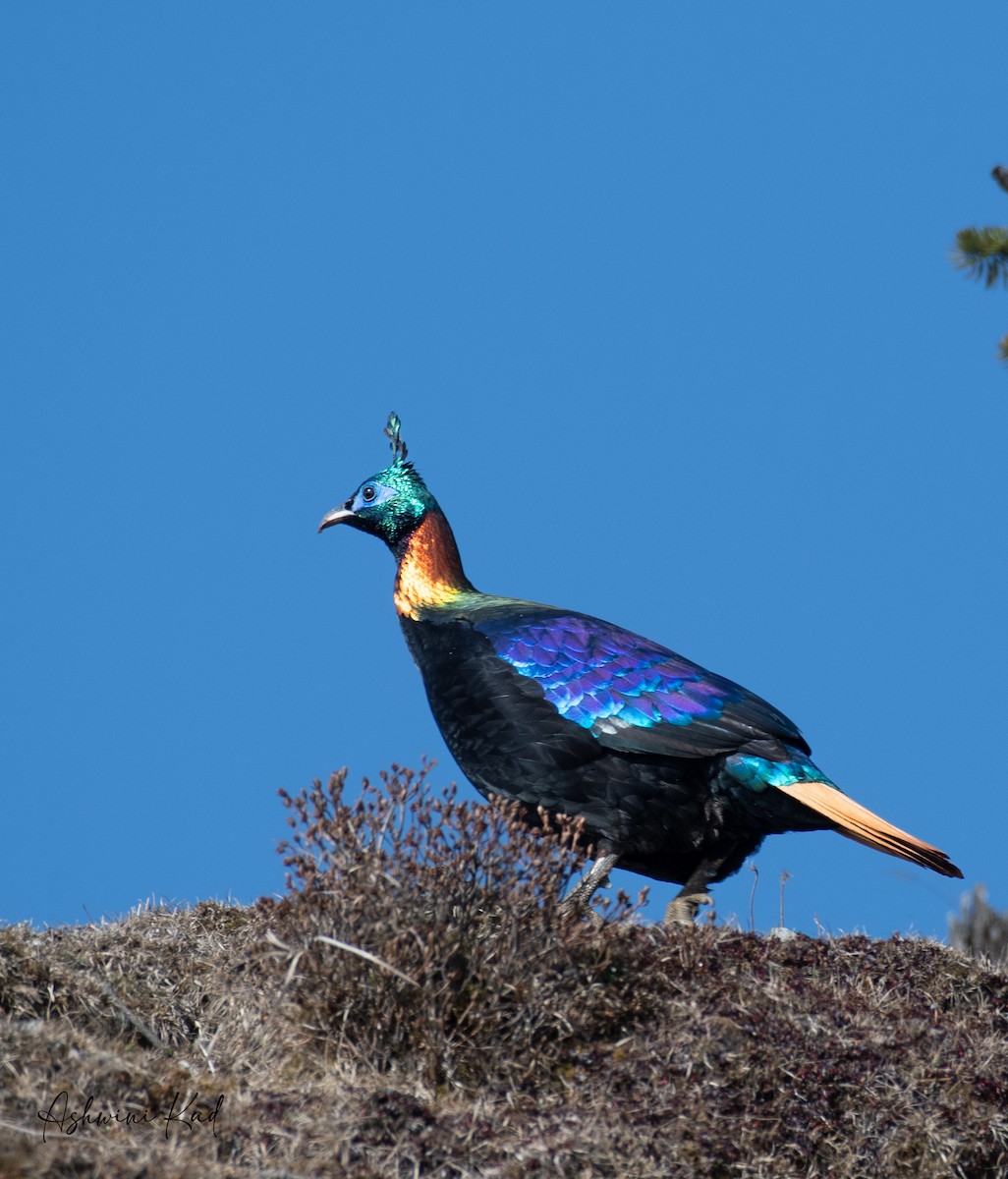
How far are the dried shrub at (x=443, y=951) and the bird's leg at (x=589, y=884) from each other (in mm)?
122

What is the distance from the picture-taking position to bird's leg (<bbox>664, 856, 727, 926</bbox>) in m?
7.94

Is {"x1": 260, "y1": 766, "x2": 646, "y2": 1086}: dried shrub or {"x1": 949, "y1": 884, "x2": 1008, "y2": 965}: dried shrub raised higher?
{"x1": 949, "y1": 884, "x2": 1008, "y2": 965}: dried shrub

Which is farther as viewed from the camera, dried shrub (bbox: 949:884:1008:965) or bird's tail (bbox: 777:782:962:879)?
dried shrub (bbox: 949:884:1008:965)

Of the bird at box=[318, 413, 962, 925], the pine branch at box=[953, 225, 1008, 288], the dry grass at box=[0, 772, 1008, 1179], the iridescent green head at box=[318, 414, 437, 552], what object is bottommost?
the dry grass at box=[0, 772, 1008, 1179]

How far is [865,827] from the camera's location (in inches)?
293

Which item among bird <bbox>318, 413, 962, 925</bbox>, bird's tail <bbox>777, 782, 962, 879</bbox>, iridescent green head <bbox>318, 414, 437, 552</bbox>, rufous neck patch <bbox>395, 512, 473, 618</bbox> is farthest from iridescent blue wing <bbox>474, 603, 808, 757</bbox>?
iridescent green head <bbox>318, 414, 437, 552</bbox>

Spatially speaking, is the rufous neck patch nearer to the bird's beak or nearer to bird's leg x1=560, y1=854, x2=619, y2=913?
the bird's beak

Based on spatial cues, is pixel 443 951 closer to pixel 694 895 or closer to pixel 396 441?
pixel 694 895

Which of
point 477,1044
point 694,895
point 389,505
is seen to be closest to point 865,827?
point 694,895

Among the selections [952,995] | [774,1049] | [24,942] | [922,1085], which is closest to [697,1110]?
[774,1049]

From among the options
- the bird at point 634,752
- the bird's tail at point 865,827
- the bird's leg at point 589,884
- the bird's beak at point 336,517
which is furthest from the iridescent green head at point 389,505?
the bird's tail at point 865,827

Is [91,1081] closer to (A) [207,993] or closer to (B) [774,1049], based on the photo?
(A) [207,993]

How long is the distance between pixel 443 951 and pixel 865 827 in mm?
2398

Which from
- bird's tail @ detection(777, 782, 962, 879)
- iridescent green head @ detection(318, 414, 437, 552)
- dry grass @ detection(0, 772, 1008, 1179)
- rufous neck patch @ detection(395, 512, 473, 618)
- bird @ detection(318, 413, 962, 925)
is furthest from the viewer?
iridescent green head @ detection(318, 414, 437, 552)
